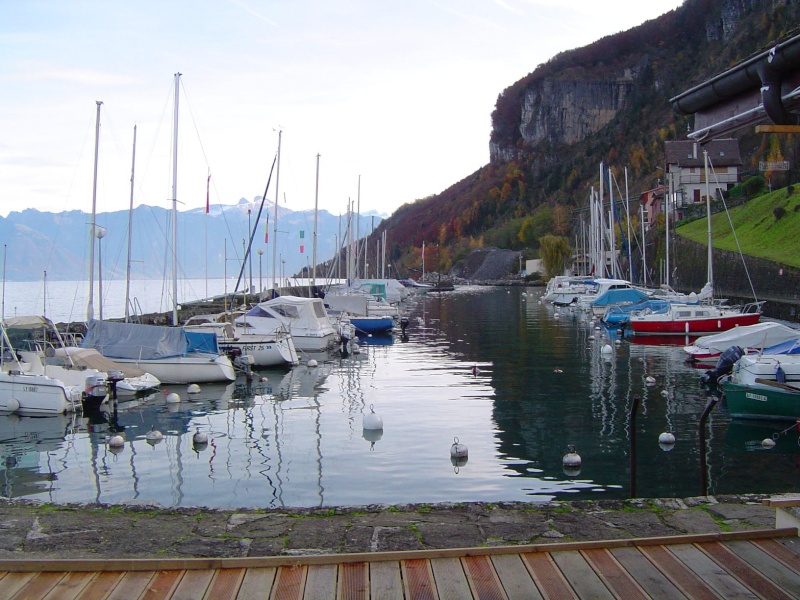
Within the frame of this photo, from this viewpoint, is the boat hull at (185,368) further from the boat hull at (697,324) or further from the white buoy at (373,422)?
the boat hull at (697,324)

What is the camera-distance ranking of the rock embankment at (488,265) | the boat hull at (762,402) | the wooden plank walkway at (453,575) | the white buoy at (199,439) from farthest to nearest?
1. the rock embankment at (488,265)
2. the boat hull at (762,402)
3. the white buoy at (199,439)
4. the wooden plank walkway at (453,575)

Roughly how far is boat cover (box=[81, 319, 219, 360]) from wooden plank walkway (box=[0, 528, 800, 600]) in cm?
2089

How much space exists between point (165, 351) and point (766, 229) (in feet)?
143

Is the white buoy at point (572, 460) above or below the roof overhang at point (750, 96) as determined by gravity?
below

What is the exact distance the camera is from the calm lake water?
13820 mm

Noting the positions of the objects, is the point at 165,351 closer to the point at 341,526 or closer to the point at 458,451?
the point at 458,451

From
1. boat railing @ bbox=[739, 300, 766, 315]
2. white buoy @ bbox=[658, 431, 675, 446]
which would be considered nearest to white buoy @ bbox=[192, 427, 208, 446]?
white buoy @ bbox=[658, 431, 675, 446]

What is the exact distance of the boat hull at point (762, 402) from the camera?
1808 cm

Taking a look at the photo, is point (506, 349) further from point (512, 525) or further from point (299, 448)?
point (512, 525)

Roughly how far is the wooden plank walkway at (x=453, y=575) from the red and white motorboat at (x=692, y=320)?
105 ft

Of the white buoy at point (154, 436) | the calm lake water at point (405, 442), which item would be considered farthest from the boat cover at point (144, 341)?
the white buoy at point (154, 436)

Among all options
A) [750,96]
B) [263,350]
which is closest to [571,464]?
[750,96]

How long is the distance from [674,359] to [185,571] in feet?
91.0

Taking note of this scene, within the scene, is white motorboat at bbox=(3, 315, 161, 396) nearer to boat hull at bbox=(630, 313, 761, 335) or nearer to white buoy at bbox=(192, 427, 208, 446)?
white buoy at bbox=(192, 427, 208, 446)
